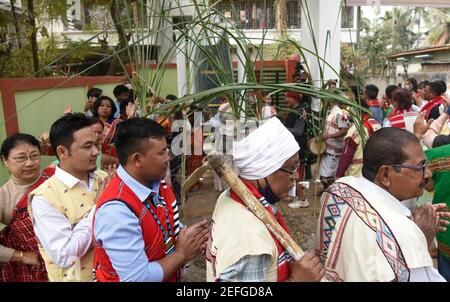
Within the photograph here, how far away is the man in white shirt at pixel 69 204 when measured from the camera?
1.67 metres

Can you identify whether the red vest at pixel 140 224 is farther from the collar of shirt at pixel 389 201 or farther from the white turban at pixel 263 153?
the collar of shirt at pixel 389 201

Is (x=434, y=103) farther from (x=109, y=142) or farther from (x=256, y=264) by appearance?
(x=256, y=264)

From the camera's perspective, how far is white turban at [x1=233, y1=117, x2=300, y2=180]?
142cm

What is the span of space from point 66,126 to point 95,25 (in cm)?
1390

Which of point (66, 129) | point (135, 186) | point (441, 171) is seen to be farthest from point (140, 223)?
point (441, 171)

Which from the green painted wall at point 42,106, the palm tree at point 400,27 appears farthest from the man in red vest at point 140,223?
the palm tree at point 400,27

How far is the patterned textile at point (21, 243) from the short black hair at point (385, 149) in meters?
1.56

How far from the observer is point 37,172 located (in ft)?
7.25

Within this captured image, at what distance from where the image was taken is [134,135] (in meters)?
1.59

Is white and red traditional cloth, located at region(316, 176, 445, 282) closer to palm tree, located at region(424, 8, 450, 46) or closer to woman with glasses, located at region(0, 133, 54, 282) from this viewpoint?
woman with glasses, located at region(0, 133, 54, 282)

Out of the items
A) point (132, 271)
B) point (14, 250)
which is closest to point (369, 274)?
point (132, 271)

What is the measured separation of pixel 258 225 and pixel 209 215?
3.18 meters

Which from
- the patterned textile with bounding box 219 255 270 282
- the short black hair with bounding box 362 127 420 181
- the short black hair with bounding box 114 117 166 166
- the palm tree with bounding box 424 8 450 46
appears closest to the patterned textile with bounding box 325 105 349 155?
the short black hair with bounding box 362 127 420 181
